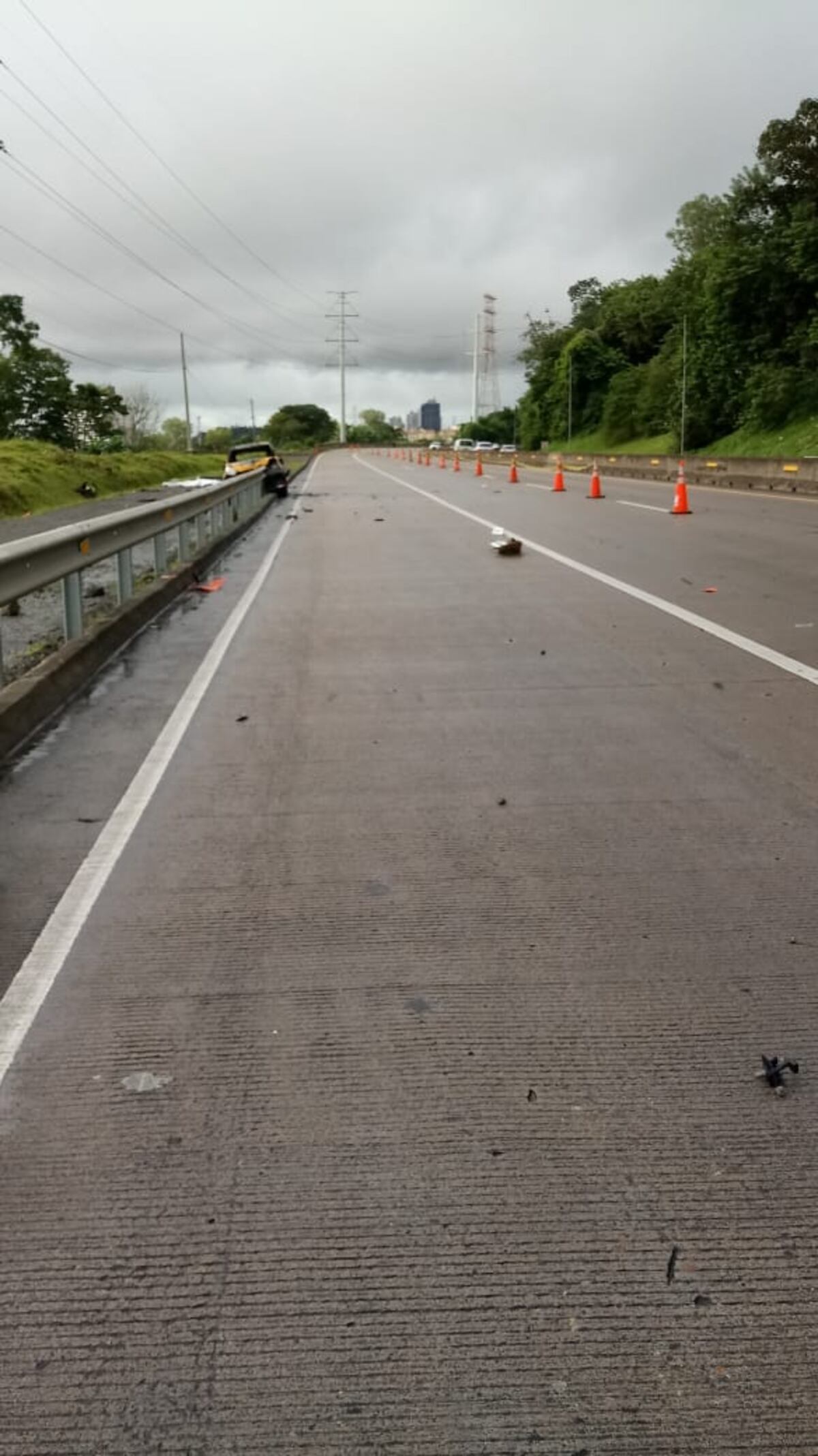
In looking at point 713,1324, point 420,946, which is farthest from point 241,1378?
point 420,946

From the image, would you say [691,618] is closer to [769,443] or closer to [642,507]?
[642,507]

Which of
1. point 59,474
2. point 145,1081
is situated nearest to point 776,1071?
point 145,1081

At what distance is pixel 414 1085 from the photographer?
3.62 metres

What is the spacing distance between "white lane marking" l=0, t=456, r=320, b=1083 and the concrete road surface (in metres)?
0.02

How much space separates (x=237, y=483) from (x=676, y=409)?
145 feet

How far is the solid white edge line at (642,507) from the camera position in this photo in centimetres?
2614

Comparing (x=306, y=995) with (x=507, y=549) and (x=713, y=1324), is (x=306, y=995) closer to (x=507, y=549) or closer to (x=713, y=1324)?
(x=713, y=1324)

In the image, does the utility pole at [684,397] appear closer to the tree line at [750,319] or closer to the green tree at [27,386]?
the tree line at [750,319]

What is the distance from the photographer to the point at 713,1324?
265 centimetres

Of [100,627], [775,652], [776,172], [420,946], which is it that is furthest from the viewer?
[776,172]

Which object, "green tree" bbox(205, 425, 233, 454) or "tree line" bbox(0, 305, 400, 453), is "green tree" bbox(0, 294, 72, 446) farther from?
"green tree" bbox(205, 425, 233, 454)

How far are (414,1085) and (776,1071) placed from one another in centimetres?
99

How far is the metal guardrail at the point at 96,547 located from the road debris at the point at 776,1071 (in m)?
5.55

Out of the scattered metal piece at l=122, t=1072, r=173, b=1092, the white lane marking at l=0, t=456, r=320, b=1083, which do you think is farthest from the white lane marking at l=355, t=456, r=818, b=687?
the scattered metal piece at l=122, t=1072, r=173, b=1092
